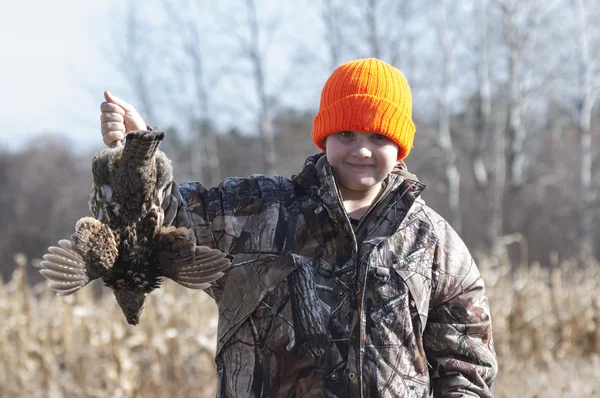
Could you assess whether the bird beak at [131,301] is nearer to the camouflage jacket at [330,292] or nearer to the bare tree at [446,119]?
the camouflage jacket at [330,292]

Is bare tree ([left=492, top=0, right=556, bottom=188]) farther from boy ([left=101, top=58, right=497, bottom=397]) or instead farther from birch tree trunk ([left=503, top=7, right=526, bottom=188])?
boy ([left=101, top=58, right=497, bottom=397])

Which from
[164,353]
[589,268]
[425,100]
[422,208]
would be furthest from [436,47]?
[422,208]

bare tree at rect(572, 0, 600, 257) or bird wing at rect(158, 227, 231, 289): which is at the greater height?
bare tree at rect(572, 0, 600, 257)

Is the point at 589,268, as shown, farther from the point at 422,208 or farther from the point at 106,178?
the point at 106,178

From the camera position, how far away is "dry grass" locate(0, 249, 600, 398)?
5676 millimetres

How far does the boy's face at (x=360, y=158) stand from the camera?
248 cm

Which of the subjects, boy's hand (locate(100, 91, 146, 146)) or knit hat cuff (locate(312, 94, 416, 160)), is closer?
boy's hand (locate(100, 91, 146, 146))

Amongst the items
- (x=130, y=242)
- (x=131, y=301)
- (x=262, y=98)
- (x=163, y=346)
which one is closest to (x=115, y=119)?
(x=130, y=242)

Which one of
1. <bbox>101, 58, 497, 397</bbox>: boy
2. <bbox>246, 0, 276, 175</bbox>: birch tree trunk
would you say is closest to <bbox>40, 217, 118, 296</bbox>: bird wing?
<bbox>101, 58, 497, 397</bbox>: boy

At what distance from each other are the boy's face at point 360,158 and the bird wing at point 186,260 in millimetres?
596

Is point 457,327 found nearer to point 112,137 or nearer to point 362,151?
point 362,151

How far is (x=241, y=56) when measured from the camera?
17.9m

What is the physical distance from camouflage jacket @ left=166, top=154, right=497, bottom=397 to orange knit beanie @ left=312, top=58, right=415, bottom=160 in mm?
170

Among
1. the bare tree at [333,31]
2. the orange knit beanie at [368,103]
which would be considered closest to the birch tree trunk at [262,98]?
the bare tree at [333,31]
